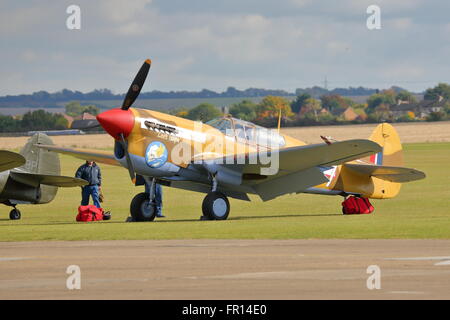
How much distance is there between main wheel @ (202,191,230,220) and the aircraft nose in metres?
2.18

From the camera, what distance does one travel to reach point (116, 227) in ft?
58.9

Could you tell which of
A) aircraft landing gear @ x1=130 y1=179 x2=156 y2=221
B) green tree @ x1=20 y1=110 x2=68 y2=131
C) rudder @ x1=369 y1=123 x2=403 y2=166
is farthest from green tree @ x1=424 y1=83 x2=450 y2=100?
aircraft landing gear @ x1=130 y1=179 x2=156 y2=221

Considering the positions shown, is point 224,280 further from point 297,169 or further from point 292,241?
point 297,169

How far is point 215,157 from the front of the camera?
20000 millimetres

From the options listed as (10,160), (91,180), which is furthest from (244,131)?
(10,160)

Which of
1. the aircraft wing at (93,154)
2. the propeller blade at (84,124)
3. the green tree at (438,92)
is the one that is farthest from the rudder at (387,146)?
the green tree at (438,92)

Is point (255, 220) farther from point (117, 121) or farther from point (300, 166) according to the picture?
point (117, 121)

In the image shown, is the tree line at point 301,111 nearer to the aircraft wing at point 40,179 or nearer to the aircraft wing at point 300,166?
the aircraft wing at point 40,179

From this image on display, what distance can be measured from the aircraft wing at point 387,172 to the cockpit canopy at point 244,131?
2329 millimetres

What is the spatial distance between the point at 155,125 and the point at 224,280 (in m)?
9.26

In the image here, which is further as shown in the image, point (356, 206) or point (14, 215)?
point (14, 215)

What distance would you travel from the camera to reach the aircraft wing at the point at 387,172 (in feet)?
69.6

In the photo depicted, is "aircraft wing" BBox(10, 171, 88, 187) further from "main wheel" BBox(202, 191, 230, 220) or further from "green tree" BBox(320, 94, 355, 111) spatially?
"green tree" BBox(320, 94, 355, 111)

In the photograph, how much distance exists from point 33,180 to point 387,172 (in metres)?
8.24
